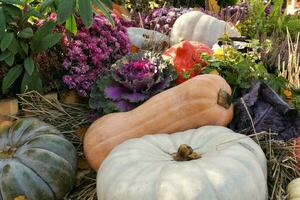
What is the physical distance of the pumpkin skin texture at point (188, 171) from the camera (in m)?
1.69

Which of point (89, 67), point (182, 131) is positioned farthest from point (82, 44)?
point (182, 131)

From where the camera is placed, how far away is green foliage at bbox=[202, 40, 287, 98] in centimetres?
246

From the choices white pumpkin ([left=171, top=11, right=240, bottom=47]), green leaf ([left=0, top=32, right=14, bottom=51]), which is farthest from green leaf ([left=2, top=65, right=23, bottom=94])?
white pumpkin ([left=171, top=11, right=240, bottom=47])

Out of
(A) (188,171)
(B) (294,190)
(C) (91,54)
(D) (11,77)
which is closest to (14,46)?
(D) (11,77)

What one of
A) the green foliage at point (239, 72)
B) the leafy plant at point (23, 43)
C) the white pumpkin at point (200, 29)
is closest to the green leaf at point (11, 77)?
the leafy plant at point (23, 43)

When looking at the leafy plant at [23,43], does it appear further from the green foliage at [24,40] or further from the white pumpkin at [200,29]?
the white pumpkin at [200,29]

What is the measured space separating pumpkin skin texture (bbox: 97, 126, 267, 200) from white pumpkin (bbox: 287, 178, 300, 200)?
0.13 metres

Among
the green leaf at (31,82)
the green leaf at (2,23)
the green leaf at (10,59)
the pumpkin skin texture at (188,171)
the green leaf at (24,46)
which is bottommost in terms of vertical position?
the pumpkin skin texture at (188,171)

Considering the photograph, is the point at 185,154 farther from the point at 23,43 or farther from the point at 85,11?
the point at 23,43

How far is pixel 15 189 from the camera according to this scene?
2035 millimetres

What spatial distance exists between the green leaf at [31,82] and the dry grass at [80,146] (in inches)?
1.7

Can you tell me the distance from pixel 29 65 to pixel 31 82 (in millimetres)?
108

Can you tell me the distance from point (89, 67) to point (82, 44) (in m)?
0.14

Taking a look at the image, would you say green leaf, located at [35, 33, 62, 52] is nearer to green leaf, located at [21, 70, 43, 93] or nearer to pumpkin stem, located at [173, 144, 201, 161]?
green leaf, located at [21, 70, 43, 93]
